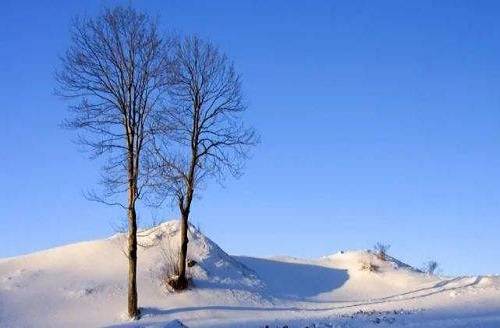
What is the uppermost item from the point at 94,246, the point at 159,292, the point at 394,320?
the point at 94,246

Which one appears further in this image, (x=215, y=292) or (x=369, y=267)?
(x=369, y=267)

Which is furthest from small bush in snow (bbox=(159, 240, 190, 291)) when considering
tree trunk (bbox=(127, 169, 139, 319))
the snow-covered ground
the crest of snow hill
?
tree trunk (bbox=(127, 169, 139, 319))

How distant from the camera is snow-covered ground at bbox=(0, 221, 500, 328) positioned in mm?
23578

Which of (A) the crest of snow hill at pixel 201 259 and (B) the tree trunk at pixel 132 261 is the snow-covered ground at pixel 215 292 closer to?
(A) the crest of snow hill at pixel 201 259

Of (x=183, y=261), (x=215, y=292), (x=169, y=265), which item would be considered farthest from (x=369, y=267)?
(x=183, y=261)

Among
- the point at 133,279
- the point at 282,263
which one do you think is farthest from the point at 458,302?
the point at 282,263

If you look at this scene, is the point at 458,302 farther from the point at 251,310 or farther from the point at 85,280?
the point at 85,280

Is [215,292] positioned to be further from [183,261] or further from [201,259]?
[201,259]

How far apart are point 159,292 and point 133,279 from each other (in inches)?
149

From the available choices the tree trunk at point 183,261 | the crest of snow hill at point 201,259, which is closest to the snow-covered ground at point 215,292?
the crest of snow hill at point 201,259

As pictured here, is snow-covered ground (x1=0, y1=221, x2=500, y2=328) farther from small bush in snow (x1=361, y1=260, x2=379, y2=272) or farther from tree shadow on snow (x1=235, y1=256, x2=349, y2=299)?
small bush in snow (x1=361, y1=260, x2=379, y2=272)

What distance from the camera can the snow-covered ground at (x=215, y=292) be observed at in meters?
23.6

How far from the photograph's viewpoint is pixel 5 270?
2984cm

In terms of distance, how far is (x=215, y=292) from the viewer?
94.5ft
